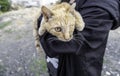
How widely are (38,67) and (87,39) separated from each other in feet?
8.24

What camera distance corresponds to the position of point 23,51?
4941mm

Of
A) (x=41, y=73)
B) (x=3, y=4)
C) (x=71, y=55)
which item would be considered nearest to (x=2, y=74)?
(x=41, y=73)

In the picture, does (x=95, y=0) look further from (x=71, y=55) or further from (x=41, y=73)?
(x=41, y=73)

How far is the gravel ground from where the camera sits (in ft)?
14.6

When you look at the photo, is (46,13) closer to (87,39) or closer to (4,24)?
(87,39)

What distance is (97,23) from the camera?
201 centimetres

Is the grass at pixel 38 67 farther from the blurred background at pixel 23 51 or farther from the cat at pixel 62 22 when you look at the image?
the cat at pixel 62 22

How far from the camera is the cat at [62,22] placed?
1.96 meters

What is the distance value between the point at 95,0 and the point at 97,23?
14cm

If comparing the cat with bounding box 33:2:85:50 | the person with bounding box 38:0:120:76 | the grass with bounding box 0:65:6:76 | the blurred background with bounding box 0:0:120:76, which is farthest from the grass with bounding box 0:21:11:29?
the cat with bounding box 33:2:85:50

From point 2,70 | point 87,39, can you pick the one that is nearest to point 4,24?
point 2,70

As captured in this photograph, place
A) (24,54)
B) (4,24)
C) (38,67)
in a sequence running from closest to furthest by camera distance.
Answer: (38,67) → (24,54) → (4,24)

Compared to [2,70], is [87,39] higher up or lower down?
higher up

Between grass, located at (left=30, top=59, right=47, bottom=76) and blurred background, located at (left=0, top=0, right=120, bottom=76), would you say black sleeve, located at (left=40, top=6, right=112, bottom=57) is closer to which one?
blurred background, located at (left=0, top=0, right=120, bottom=76)
